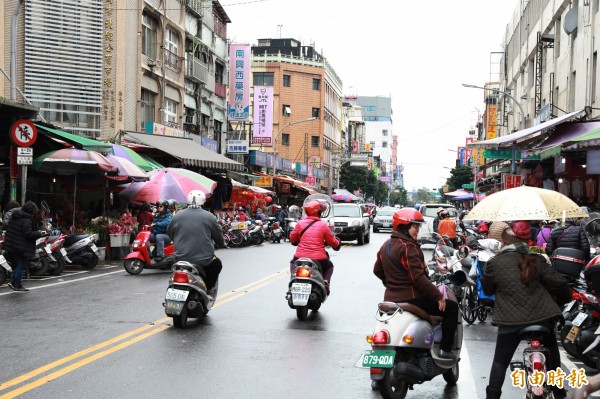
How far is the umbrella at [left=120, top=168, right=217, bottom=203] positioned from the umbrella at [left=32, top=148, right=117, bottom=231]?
3.19 metres

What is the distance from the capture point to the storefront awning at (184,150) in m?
32.7

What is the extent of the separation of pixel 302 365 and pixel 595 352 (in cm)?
301

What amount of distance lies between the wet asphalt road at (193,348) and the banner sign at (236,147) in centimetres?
3426

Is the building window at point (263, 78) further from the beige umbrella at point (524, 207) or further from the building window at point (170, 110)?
the beige umbrella at point (524, 207)

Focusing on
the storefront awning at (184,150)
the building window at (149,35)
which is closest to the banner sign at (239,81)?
the building window at (149,35)

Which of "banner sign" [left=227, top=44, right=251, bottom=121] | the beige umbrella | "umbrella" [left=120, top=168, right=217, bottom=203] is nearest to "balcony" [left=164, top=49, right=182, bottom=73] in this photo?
"banner sign" [left=227, top=44, right=251, bottom=121]

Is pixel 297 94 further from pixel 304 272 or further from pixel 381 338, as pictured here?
pixel 381 338

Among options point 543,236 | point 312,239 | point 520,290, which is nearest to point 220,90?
point 543,236

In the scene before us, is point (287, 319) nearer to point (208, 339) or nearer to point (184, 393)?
point (208, 339)

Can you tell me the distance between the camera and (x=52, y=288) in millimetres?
15789

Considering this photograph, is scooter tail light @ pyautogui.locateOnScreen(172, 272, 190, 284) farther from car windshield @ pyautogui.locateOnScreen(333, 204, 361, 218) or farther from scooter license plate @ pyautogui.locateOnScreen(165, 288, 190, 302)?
car windshield @ pyautogui.locateOnScreen(333, 204, 361, 218)

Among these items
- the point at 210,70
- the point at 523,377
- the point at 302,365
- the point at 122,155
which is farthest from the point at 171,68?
the point at 523,377

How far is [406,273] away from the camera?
6980 mm

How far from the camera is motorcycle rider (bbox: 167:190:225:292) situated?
11.0 m
